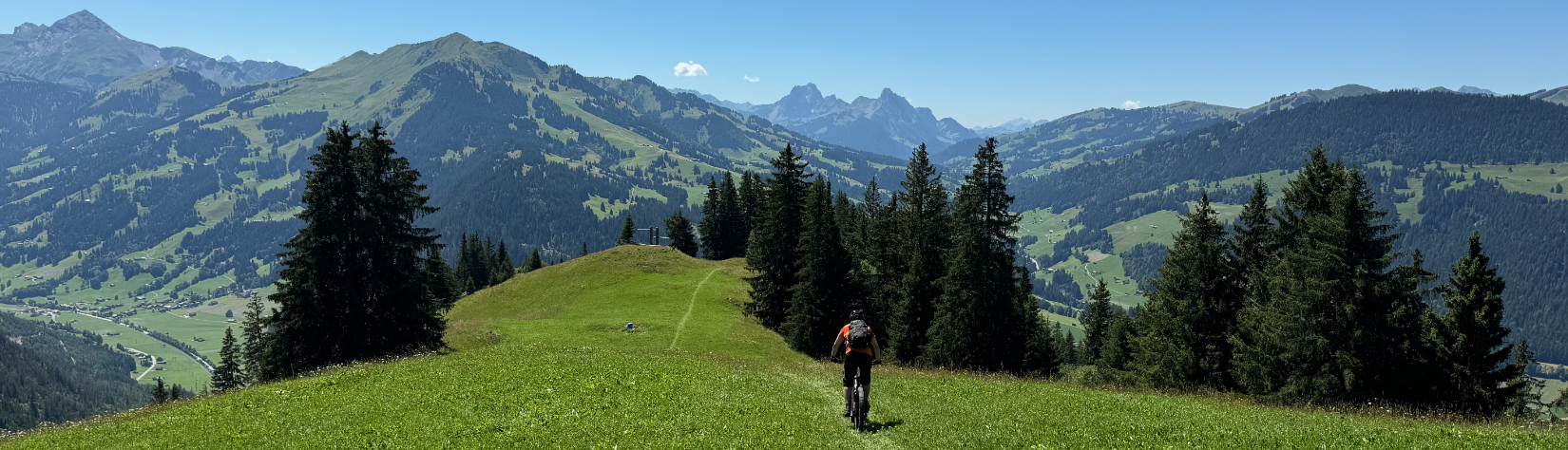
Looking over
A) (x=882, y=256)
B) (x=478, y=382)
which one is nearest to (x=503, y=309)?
(x=882, y=256)

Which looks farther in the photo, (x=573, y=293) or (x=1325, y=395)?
(x=573, y=293)

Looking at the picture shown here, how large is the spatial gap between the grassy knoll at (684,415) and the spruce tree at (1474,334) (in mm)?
27061

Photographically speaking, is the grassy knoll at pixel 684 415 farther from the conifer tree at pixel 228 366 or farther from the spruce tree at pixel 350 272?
the conifer tree at pixel 228 366

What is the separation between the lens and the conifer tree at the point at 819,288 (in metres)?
52.8

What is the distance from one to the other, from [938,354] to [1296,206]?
21.3 metres

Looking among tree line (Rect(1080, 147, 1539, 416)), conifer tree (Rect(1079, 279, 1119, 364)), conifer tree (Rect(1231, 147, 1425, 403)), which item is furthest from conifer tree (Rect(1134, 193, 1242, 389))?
conifer tree (Rect(1079, 279, 1119, 364))

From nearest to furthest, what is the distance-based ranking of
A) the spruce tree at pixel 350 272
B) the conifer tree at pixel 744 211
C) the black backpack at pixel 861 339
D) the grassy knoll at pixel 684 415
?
the grassy knoll at pixel 684 415 < the black backpack at pixel 861 339 < the spruce tree at pixel 350 272 < the conifer tree at pixel 744 211

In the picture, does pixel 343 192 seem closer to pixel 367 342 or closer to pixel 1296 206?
pixel 367 342

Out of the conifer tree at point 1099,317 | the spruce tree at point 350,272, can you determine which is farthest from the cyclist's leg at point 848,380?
the conifer tree at point 1099,317

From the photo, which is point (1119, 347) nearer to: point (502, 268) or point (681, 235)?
point (681, 235)

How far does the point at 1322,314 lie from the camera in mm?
32750

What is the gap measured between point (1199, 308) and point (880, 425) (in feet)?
100

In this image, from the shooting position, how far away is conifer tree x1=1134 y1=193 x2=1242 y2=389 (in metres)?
40.0

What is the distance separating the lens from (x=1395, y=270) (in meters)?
32.2
